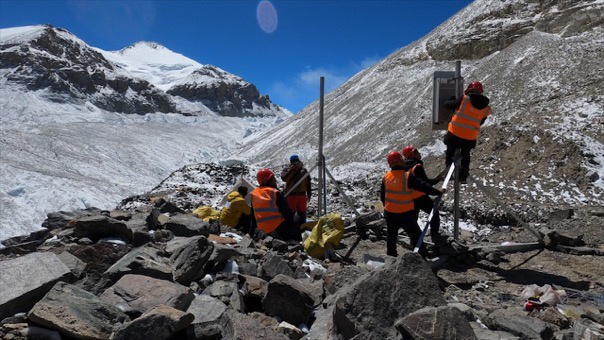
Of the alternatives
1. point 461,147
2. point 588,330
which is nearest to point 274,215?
point 461,147

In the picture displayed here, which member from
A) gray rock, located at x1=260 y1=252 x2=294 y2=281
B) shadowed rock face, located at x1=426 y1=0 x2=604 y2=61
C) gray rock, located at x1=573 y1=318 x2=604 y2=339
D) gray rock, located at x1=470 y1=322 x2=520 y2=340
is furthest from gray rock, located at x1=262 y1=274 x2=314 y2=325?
shadowed rock face, located at x1=426 y1=0 x2=604 y2=61

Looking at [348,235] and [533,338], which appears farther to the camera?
[348,235]

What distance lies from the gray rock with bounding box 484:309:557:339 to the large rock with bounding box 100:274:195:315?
7.87 ft

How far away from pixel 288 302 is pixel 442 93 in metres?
3.96

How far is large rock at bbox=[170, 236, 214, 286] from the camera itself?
3.80 m

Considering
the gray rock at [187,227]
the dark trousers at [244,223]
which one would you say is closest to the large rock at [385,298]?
the gray rock at [187,227]

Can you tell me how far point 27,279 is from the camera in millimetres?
3051

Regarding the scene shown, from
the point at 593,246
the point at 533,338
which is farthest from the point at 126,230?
the point at 593,246

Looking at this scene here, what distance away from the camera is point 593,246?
6.06m

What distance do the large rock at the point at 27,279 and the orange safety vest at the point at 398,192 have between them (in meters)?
3.75

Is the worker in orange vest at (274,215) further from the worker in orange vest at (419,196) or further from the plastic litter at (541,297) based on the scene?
the plastic litter at (541,297)

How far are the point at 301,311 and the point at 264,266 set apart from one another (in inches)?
33.6

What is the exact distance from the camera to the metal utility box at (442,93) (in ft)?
19.3

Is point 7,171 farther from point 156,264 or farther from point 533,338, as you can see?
point 533,338
